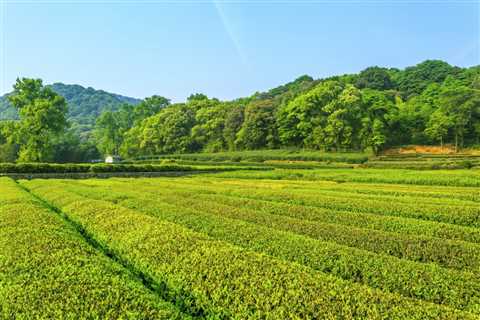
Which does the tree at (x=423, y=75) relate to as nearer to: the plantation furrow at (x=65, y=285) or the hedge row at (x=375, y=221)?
the hedge row at (x=375, y=221)

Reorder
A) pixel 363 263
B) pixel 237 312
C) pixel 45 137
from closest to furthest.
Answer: pixel 237 312, pixel 363 263, pixel 45 137

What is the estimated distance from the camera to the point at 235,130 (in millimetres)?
76000

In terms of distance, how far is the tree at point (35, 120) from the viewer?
44.7 meters

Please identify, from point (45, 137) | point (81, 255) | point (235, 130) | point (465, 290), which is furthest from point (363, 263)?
point (235, 130)

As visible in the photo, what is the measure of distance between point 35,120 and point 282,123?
45225 mm

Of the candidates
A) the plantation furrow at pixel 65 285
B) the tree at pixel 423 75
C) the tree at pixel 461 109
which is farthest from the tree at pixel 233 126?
the plantation furrow at pixel 65 285

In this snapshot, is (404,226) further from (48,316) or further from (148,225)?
(48,316)

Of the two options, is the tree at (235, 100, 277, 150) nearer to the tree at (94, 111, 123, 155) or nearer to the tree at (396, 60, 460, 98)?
the tree at (94, 111, 123, 155)

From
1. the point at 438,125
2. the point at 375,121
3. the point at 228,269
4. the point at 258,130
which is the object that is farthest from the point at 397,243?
the point at 258,130

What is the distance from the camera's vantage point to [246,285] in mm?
4699

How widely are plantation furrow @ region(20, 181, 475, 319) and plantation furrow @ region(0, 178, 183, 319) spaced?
2.03 feet

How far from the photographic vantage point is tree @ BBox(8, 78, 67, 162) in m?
44.7

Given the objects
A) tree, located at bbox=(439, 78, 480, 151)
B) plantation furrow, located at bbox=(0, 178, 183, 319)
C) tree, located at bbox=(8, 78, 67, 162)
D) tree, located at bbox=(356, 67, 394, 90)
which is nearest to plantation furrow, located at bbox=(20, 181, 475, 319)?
plantation furrow, located at bbox=(0, 178, 183, 319)

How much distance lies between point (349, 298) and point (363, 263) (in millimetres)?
1673
